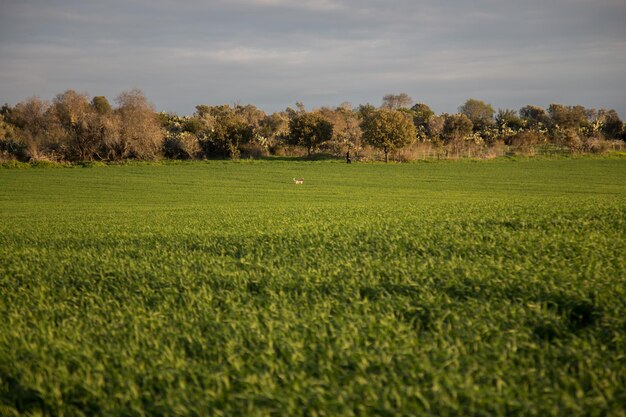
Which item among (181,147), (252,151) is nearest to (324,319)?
(181,147)

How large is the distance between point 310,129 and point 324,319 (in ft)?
222

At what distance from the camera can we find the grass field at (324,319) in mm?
5074

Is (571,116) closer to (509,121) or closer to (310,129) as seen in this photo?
(509,121)

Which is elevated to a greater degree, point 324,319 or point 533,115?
point 533,115

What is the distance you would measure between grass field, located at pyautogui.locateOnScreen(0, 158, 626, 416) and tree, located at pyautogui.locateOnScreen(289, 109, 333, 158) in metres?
58.2

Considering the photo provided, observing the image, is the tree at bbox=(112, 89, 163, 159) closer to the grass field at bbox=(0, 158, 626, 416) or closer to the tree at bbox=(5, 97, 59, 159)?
the tree at bbox=(5, 97, 59, 159)

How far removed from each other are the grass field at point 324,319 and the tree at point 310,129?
191ft

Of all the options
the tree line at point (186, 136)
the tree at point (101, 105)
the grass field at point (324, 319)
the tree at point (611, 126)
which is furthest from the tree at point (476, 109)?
the grass field at point (324, 319)

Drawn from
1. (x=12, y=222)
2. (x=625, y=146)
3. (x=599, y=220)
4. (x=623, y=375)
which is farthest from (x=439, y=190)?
(x=625, y=146)

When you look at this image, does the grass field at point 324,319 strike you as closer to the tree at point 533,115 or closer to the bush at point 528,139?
the bush at point 528,139

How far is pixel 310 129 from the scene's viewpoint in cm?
7338

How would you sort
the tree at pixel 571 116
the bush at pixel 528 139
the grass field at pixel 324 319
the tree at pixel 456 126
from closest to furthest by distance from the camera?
the grass field at pixel 324 319 → the bush at pixel 528 139 → the tree at pixel 456 126 → the tree at pixel 571 116

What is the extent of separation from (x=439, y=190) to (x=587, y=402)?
1305 inches

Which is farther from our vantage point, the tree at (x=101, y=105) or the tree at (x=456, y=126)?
the tree at (x=456, y=126)
